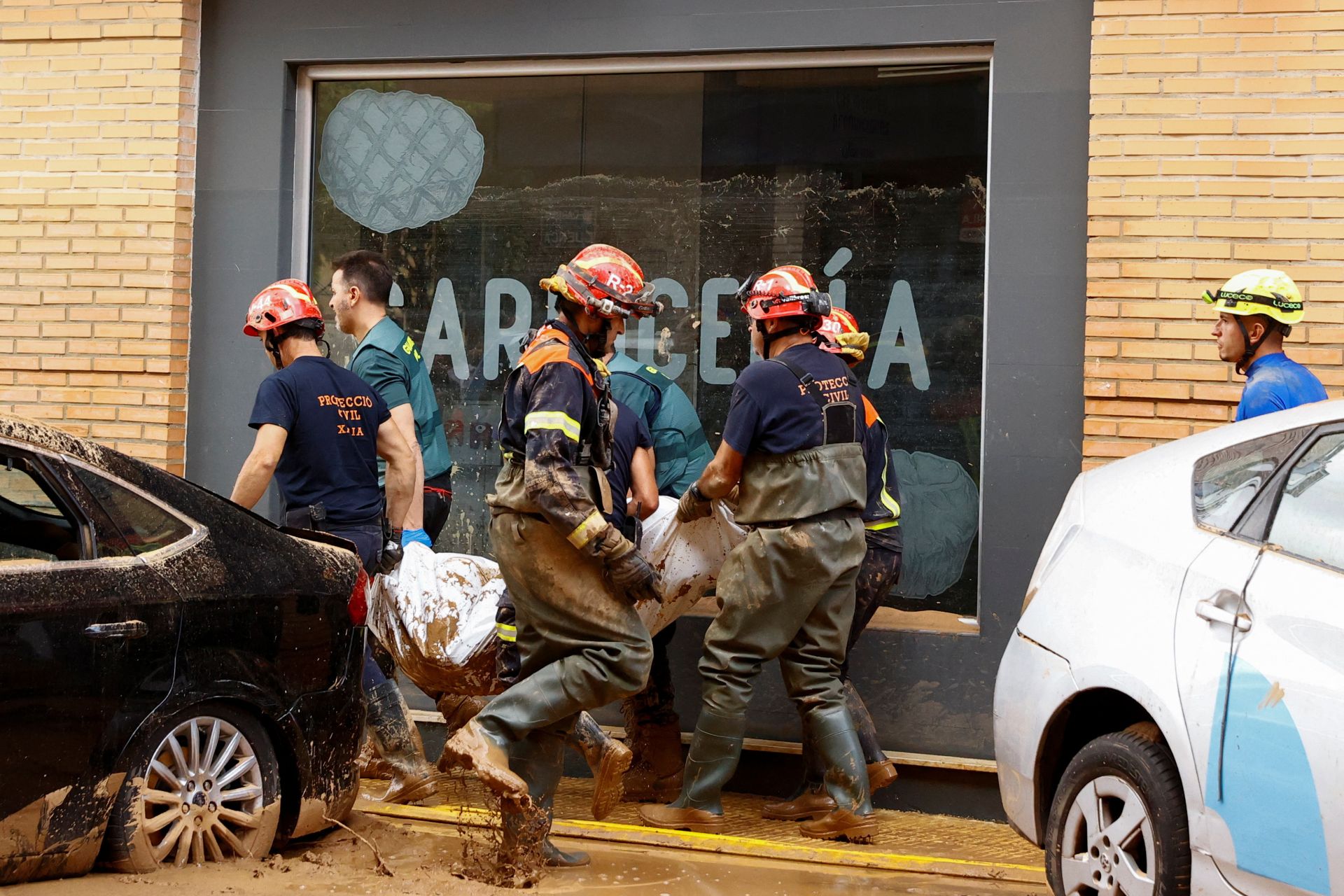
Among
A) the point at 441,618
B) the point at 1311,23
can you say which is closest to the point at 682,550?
the point at 441,618

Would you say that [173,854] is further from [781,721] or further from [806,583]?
[781,721]

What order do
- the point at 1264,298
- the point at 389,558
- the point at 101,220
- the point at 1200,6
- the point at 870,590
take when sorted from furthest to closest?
the point at 101,220 → the point at 1200,6 → the point at 870,590 → the point at 389,558 → the point at 1264,298

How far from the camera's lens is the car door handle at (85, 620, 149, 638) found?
424cm

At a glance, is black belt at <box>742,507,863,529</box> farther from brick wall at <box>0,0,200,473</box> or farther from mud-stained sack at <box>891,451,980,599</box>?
brick wall at <box>0,0,200,473</box>

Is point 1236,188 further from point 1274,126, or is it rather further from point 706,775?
point 706,775

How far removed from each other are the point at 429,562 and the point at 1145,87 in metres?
3.80

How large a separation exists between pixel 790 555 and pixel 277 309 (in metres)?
2.35

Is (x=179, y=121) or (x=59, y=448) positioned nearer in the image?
(x=59, y=448)

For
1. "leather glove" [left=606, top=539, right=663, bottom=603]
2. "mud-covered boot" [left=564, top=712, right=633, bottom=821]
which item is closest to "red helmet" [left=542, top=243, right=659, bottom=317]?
"leather glove" [left=606, top=539, right=663, bottom=603]

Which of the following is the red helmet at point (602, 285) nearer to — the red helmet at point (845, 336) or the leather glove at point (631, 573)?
the leather glove at point (631, 573)

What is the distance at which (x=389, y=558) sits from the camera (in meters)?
6.14

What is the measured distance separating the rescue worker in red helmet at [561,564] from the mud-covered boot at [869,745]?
4.67 feet

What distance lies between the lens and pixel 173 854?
4.49m

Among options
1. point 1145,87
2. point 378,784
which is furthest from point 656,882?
point 1145,87
